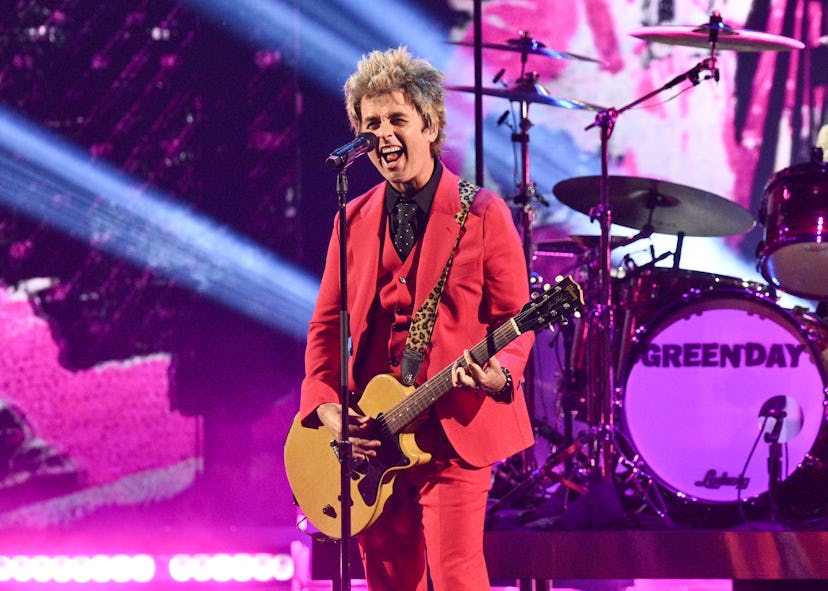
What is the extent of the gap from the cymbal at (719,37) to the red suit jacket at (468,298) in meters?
2.31

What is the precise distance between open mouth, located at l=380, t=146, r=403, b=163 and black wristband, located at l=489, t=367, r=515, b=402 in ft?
2.35

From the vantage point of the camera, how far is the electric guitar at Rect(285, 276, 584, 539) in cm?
297

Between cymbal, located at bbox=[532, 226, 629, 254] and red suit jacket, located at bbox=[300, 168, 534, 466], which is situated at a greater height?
cymbal, located at bbox=[532, 226, 629, 254]

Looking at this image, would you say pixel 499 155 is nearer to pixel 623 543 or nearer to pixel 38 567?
pixel 623 543

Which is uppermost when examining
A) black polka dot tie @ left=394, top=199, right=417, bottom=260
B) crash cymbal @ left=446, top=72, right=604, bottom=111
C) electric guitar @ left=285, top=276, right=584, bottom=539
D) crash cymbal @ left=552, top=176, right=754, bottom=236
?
crash cymbal @ left=446, top=72, right=604, bottom=111

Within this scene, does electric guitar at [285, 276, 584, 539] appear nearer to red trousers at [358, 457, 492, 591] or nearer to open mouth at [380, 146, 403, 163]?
red trousers at [358, 457, 492, 591]

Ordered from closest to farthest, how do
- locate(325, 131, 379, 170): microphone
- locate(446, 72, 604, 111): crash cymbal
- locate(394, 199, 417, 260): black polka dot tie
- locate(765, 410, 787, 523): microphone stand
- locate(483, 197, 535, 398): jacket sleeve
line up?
locate(325, 131, 379, 170): microphone → locate(483, 197, 535, 398): jacket sleeve → locate(394, 199, 417, 260): black polka dot tie → locate(765, 410, 787, 523): microphone stand → locate(446, 72, 604, 111): crash cymbal

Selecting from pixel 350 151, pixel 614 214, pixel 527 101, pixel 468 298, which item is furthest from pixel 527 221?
pixel 350 151

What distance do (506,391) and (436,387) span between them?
20 centimetres

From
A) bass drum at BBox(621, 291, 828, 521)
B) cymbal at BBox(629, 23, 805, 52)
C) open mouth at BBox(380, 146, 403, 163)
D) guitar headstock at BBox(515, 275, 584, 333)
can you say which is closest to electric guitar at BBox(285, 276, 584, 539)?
guitar headstock at BBox(515, 275, 584, 333)

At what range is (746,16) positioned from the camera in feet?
21.1

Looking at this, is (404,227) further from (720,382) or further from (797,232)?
(797,232)

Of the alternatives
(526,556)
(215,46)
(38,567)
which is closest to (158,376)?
(38,567)

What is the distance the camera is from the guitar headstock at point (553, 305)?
2951 mm
